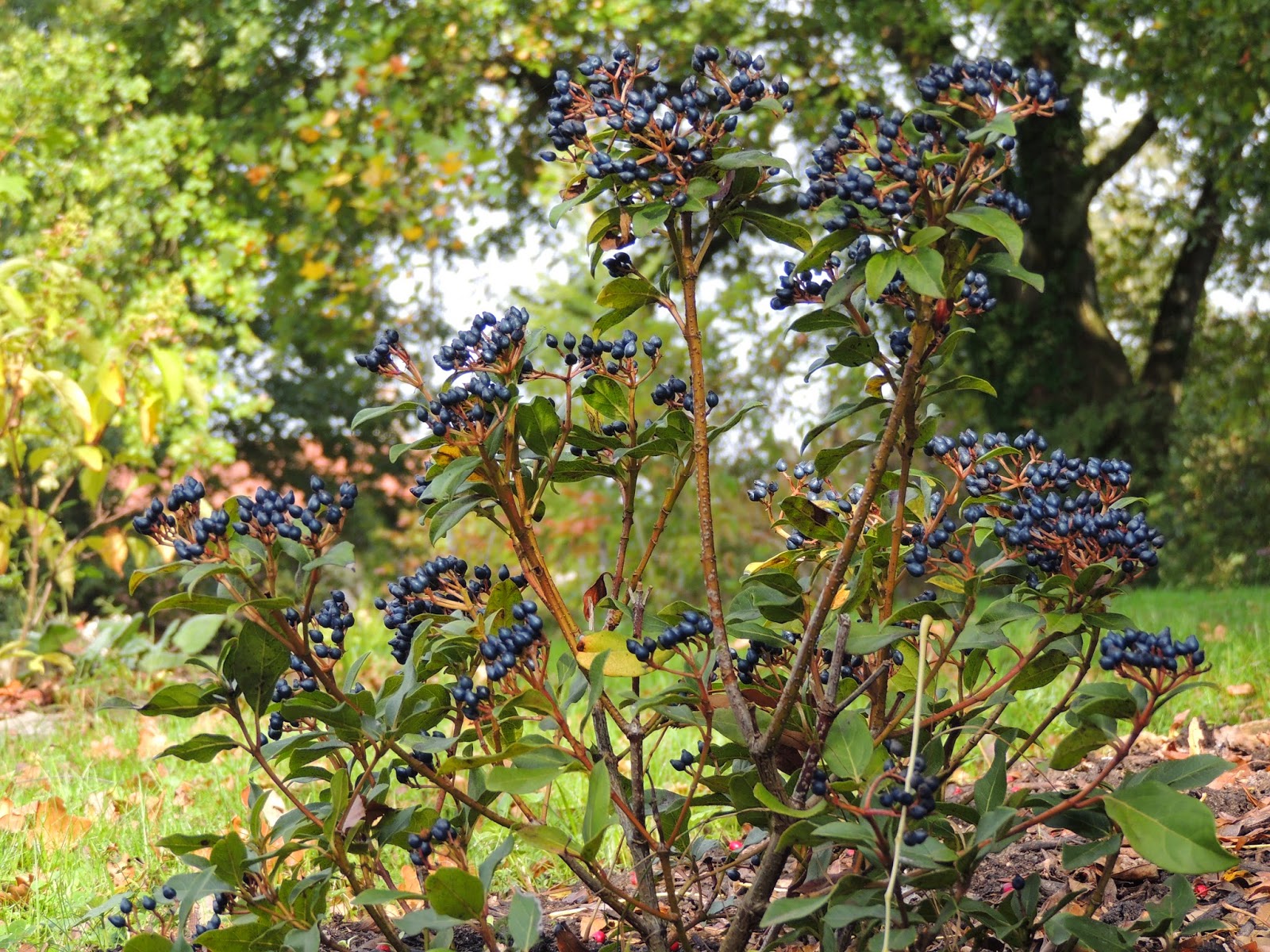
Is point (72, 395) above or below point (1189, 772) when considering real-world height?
above

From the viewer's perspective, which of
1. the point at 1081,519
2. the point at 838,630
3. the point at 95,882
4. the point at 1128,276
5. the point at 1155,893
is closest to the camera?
the point at 1081,519

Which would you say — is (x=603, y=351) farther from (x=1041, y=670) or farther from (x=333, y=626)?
(x=1041, y=670)

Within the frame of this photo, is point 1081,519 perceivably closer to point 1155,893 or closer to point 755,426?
point 1155,893

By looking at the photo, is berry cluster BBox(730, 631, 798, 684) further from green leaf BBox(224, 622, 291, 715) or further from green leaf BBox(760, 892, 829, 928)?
green leaf BBox(224, 622, 291, 715)

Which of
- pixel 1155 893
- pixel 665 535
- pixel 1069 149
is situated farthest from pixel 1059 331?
pixel 1155 893

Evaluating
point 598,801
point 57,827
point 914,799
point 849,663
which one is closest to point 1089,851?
point 914,799

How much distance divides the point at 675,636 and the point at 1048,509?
51 centimetres

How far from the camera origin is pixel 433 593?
5.24ft

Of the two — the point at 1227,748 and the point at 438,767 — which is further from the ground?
the point at 1227,748

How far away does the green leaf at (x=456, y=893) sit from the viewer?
1.40 metres

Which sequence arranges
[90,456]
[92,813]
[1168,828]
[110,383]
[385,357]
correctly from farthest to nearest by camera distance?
[90,456]
[110,383]
[92,813]
[385,357]
[1168,828]

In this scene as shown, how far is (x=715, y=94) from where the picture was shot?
4.98ft

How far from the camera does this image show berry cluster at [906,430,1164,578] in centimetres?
143

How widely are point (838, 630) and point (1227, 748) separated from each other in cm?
200
